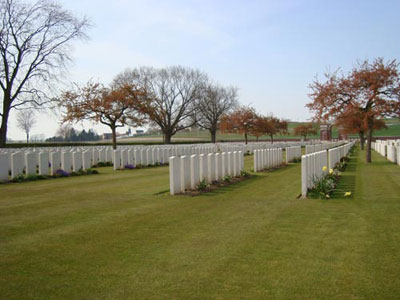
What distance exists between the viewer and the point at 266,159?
16141mm

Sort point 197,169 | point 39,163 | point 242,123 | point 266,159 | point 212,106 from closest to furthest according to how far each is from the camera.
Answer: point 197,169 < point 39,163 < point 266,159 < point 242,123 < point 212,106

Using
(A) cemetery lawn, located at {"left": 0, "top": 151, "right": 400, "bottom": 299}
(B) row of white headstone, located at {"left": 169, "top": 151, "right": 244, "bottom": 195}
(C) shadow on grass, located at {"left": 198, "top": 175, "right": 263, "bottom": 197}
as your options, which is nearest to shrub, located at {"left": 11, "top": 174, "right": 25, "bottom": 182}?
(A) cemetery lawn, located at {"left": 0, "top": 151, "right": 400, "bottom": 299}

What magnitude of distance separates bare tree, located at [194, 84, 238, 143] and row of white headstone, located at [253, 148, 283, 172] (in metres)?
42.8

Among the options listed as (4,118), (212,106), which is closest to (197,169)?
(4,118)

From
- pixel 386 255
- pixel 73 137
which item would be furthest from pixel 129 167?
pixel 73 137

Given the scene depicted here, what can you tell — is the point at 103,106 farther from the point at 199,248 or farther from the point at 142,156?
the point at 199,248

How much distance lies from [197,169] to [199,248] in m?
5.16

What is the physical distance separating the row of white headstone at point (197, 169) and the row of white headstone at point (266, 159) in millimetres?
2514

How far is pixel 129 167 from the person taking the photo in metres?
17.3

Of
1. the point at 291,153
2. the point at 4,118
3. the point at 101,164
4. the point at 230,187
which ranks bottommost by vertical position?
the point at 230,187

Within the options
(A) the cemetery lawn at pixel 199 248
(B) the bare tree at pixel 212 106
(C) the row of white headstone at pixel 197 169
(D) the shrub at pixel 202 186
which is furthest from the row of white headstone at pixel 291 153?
(B) the bare tree at pixel 212 106

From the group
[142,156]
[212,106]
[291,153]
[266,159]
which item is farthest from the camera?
[212,106]

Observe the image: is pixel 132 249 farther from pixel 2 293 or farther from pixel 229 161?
pixel 229 161

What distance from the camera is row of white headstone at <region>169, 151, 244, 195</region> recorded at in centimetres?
912
